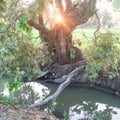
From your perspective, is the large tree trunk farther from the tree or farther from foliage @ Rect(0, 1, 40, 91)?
foliage @ Rect(0, 1, 40, 91)

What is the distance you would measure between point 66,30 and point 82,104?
2669 mm

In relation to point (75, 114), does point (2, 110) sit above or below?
above

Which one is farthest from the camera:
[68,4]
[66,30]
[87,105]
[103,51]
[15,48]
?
[66,30]

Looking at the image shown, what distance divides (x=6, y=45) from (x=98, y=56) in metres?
3.48


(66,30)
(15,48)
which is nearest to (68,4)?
(66,30)

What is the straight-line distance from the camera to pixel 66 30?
10.6m

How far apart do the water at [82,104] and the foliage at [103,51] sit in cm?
101

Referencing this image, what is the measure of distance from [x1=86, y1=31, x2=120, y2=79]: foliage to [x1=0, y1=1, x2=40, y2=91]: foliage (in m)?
1.78

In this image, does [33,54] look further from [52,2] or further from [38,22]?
[38,22]

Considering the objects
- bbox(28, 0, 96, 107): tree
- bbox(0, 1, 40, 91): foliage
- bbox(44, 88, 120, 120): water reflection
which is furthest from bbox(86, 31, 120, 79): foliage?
bbox(0, 1, 40, 91): foliage

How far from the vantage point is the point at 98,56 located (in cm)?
861

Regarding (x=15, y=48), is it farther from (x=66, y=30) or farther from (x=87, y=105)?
(x=66, y=30)

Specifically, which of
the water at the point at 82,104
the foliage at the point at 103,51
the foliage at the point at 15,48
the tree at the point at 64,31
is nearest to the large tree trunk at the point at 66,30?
the tree at the point at 64,31

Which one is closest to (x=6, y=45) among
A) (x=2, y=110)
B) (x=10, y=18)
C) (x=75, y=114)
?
(x=10, y=18)
